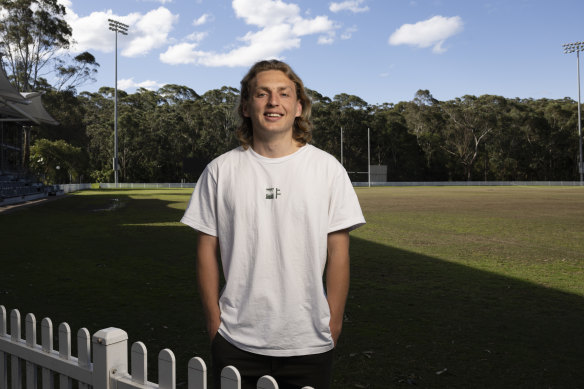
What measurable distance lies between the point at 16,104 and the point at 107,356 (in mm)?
41687

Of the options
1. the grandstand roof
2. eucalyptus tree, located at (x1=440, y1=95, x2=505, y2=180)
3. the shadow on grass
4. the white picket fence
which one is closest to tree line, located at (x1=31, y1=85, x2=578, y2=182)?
eucalyptus tree, located at (x1=440, y1=95, x2=505, y2=180)

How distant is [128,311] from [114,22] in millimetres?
68933

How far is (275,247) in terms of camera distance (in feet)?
7.25

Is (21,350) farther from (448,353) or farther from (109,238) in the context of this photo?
(109,238)

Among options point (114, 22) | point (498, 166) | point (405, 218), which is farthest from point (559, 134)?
point (405, 218)

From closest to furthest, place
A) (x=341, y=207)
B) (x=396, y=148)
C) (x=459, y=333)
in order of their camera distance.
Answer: (x=341, y=207) → (x=459, y=333) → (x=396, y=148)

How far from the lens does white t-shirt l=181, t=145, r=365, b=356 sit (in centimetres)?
218

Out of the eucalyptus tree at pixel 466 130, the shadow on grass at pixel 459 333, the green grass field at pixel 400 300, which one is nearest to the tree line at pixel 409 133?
the eucalyptus tree at pixel 466 130

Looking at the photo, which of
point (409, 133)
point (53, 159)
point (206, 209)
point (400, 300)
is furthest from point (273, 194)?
point (409, 133)

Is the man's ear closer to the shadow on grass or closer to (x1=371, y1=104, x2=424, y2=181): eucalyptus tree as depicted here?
the shadow on grass

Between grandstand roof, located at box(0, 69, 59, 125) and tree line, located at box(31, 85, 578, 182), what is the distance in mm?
35238

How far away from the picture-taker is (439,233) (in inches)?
608

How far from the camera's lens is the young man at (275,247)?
7.16 ft

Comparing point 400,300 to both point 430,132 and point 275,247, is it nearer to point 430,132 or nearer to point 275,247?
point 275,247
